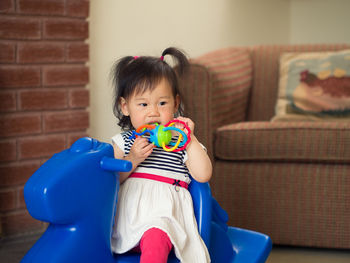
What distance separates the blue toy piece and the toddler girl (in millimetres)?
52

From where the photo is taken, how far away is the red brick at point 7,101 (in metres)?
1.61

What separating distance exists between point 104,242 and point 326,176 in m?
0.97

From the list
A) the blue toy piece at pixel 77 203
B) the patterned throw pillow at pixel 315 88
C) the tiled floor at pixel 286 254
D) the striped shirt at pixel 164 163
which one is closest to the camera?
the blue toy piece at pixel 77 203

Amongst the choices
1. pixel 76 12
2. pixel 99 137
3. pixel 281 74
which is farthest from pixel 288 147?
pixel 76 12

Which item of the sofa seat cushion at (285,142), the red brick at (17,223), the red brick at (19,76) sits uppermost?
the red brick at (19,76)

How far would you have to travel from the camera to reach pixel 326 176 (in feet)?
5.28

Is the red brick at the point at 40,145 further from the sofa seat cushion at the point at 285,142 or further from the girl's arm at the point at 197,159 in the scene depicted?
the girl's arm at the point at 197,159

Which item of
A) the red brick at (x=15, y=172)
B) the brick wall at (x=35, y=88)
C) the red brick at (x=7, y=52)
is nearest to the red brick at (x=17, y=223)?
the brick wall at (x=35, y=88)

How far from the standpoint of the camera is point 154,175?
1049 millimetres

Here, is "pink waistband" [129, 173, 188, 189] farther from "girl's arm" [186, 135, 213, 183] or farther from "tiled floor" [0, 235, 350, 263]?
"tiled floor" [0, 235, 350, 263]

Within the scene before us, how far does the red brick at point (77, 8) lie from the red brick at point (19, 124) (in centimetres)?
39

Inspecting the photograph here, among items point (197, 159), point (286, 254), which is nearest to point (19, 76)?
point (197, 159)

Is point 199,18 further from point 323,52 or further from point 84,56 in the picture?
point 84,56

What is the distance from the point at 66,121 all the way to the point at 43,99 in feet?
0.40
